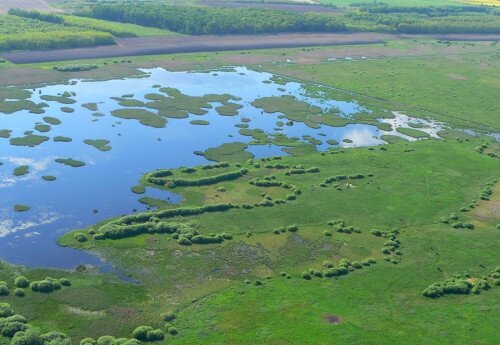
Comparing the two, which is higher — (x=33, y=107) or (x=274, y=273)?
(x=33, y=107)

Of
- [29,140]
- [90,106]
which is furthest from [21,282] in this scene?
[90,106]

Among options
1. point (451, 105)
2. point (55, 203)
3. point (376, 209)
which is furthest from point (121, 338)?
point (451, 105)

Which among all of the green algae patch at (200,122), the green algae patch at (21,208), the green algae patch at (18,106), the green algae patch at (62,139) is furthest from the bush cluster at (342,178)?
the green algae patch at (18,106)

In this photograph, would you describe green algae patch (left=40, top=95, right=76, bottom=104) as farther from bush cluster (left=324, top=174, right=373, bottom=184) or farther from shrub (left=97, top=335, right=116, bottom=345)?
shrub (left=97, top=335, right=116, bottom=345)

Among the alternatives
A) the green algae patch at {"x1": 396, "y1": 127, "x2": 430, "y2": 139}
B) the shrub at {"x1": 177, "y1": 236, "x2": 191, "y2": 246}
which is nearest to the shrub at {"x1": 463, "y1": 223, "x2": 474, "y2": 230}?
the green algae patch at {"x1": 396, "y1": 127, "x2": 430, "y2": 139}

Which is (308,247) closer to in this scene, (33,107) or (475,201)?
(475,201)

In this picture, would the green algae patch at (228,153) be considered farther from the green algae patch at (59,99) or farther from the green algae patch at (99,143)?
the green algae patch at (59,99)
